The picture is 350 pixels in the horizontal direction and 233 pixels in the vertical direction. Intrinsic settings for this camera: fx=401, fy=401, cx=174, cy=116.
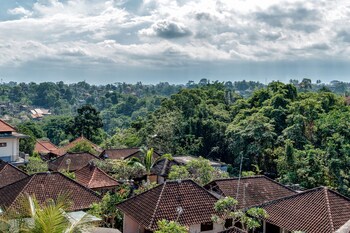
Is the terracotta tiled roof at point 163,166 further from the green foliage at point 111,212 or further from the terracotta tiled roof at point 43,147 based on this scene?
the terracotta tiled roof at point 43,147

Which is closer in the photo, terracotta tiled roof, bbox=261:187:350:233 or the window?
terracotta tiled roof, bbox=261:187:350:233

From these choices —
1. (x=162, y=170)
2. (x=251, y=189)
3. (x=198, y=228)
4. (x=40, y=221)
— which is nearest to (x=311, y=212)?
(x=198, y=228)

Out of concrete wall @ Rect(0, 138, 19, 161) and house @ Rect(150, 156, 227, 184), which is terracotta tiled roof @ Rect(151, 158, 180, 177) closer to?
house @ Rect(150, 156, 227, 184)

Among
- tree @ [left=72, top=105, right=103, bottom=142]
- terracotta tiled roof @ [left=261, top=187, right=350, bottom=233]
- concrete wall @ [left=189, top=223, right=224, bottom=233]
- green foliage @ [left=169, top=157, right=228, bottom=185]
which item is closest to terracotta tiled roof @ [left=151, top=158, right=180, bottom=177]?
green foliage @ [left=169, top=157, right=228, bottom=185]

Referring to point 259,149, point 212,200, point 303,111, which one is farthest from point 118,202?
point 303,111

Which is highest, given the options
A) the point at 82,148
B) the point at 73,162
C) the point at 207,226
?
the point at 207,226

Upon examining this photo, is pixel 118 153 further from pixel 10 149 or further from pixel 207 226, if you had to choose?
pixel 207 226
